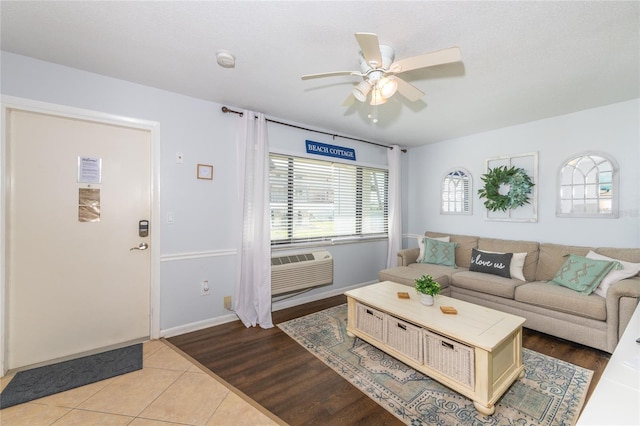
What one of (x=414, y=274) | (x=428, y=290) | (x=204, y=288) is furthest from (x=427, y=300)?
(x=204, y=288)

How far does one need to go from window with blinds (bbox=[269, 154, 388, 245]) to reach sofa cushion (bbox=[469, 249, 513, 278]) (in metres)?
1.55

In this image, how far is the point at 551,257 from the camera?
317cm

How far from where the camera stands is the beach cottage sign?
3.74 meters

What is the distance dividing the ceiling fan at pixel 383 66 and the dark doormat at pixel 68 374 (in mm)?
2749

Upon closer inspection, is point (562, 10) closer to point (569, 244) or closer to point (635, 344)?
point (635, 344)

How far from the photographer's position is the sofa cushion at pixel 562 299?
241 centimetres

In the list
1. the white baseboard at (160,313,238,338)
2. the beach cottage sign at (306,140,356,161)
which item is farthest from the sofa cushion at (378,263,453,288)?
the white baseboard at (160,313,238,338)

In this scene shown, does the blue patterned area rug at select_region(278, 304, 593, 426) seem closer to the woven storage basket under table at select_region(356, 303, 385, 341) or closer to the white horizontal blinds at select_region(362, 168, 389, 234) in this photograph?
the woven storage basket under table at select_region(356, 303, 385, 341)

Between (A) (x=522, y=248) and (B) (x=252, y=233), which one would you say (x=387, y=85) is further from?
(A) (x=522, y=248)

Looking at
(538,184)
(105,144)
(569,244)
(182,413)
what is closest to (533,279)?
(569,244)

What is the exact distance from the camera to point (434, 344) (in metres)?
2.02

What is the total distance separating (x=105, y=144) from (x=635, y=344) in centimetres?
381

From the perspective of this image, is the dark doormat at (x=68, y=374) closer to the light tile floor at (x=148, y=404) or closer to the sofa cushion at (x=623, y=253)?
the light tile floor at (x=148, y=404)

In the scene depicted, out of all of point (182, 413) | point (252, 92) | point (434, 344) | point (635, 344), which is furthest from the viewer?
point (252, 92)
